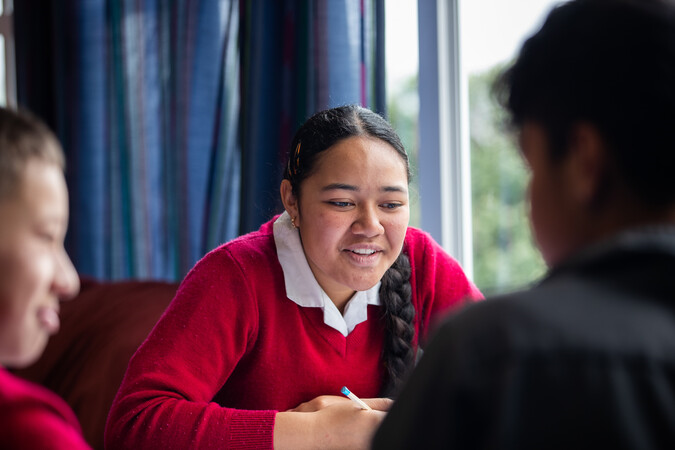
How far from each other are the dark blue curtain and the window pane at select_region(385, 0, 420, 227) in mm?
221

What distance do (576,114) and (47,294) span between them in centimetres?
56

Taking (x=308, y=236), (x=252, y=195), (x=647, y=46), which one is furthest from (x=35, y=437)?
(x=252, y=195)

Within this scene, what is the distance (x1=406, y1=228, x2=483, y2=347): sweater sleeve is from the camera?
1.46 metres

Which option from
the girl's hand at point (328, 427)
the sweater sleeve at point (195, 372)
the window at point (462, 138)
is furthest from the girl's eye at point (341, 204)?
the window at point (462, 138)

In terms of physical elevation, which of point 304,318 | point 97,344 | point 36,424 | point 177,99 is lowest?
point 97,344

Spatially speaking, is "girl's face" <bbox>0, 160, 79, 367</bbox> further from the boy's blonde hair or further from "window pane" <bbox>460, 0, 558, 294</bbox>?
"window pane" <bbox>460, 0, 558, 294</bbox>

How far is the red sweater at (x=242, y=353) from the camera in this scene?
1.11 meters

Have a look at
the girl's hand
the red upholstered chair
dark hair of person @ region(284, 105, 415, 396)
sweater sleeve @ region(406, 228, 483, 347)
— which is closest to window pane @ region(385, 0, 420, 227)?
sweater sleeve @ region(406, 228, 483, 347)

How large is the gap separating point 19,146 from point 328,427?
66 centimetres

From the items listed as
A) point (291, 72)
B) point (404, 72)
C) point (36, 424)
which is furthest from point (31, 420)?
point (404, 72)

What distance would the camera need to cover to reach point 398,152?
1343mm

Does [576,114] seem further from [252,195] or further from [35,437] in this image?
[252,195]

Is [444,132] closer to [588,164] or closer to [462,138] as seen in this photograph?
[462,138]

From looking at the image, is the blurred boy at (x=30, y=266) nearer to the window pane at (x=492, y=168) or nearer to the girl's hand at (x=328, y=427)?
the girl's hand at (x=328, y=427)
